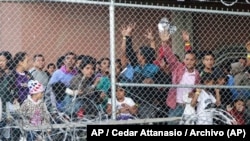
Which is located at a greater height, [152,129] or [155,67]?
[155,67]

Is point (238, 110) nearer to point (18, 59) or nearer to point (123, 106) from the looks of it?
point (123, 106)

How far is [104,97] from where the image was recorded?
723cm

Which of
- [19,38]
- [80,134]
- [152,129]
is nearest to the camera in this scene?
[152,129]

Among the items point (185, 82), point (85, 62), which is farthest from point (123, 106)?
point (185, 82)

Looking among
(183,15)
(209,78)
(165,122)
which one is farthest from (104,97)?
(183,15)

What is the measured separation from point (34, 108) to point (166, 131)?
1.60 m

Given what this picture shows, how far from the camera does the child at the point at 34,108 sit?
6773 mm

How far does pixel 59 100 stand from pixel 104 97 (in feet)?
1.85

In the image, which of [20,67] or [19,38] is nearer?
[20,67]

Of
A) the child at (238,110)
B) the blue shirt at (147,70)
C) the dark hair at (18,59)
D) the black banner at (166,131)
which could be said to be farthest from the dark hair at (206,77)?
the dark hair at (18,59)

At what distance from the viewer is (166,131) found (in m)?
6.47

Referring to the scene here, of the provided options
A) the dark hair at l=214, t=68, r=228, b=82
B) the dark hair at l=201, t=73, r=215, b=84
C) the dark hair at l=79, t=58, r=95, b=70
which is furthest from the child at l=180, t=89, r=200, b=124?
the dark hair at l=79, t=58, r=95, b=70

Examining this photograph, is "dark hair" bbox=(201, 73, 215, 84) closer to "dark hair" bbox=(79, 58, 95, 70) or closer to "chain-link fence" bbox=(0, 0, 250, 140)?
"chain-link fence" bbox=(0, 0, 250, 140)

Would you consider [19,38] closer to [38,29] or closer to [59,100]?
[38,29]
